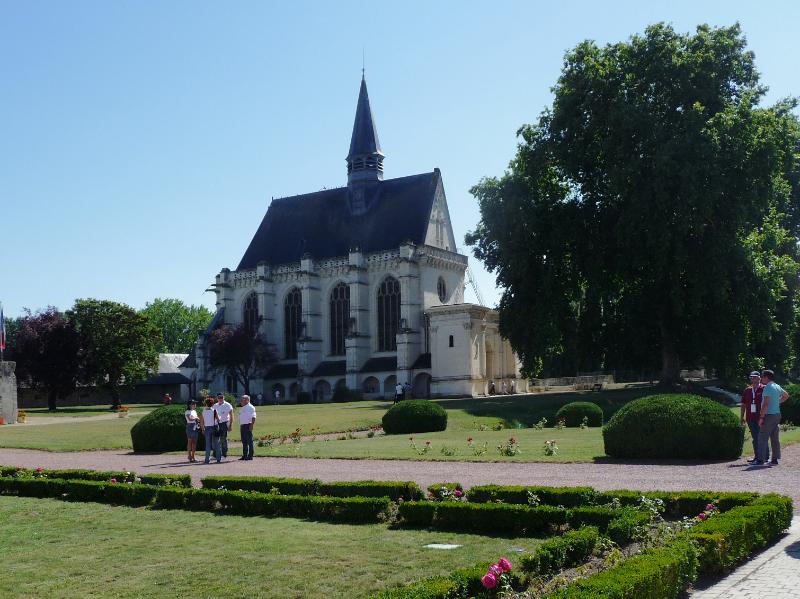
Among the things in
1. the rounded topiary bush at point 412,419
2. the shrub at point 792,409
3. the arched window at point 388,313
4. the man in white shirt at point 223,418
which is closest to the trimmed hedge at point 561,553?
the man in white shirt at point 223,418

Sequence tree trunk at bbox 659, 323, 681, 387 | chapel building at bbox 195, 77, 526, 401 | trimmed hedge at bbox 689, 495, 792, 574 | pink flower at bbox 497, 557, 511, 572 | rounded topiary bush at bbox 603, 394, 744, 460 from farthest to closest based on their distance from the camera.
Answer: chapel building at bbox 195, 77, 526, 401 < tree trunk at bbox 659, 323, 681, 387 < rounded topiary bush at bbox 603, 394, 744, 460 < trimmed hedge at bbox 689, 495, 792, 574 < pink flower at bbox 497, 557, 511, 572

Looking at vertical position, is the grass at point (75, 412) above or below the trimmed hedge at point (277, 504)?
above

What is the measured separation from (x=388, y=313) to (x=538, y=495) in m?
54.7

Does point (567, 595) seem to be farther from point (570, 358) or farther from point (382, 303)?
point (382, 303)

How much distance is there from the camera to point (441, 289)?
2633 inches

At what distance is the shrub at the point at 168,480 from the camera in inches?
579

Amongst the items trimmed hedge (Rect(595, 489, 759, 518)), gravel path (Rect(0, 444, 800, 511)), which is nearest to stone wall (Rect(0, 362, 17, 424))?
gravel path (Rect(0, 444, 800, 511))

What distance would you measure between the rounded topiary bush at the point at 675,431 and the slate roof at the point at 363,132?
5582cm

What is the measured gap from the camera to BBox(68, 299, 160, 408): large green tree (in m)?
62.7

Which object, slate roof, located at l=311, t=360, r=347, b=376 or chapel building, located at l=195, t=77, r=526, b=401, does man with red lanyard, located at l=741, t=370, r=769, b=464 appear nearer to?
chapel building, located at l=195, t=77, r=526, b=401

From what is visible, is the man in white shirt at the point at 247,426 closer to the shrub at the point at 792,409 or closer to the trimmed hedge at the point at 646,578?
the trimmed hedge at the point at 646,578

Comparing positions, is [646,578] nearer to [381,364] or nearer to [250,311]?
[381,364]

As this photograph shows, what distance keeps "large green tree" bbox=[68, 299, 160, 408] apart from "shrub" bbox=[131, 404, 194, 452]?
39228mm

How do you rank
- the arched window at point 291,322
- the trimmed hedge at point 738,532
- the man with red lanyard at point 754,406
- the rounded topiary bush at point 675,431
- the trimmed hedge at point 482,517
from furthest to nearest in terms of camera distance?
the arched window at point 291,322 → the rounded topiary bush at point 675,431 → the man with red lanyard at point 754,406 → the trimmed hedge at point 482,517 → the trimmed hedge at point 738,532
